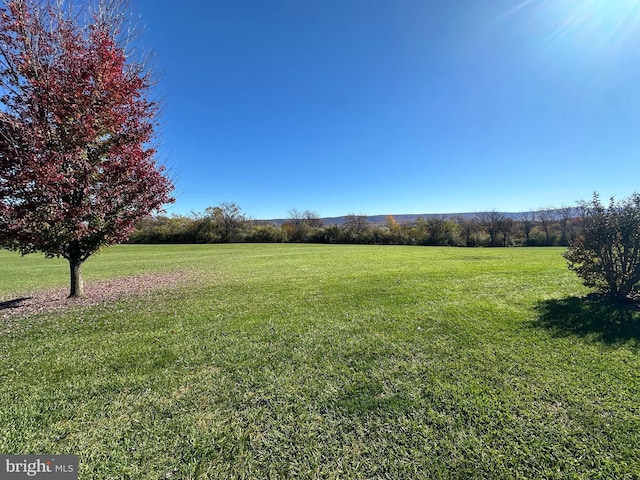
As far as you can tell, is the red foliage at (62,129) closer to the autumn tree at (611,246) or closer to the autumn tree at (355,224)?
the autumn tree at (611,246)

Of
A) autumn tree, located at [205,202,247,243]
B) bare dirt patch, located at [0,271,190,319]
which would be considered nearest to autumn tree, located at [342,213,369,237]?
autumn tree, located at [205,202,247,243]

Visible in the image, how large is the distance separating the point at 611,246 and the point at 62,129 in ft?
42.8

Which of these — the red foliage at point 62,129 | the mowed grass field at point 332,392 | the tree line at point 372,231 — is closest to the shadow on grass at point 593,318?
the mowed grass field at point 332,392

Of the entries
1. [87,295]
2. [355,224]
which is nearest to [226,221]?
[355,224]

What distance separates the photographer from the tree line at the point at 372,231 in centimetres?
4462

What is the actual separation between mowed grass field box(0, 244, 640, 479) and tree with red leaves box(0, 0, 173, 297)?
95.2 inches

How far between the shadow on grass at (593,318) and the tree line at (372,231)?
40913 millimetres

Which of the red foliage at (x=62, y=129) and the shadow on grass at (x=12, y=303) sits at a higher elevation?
the red foliage at (x=62, y=129)

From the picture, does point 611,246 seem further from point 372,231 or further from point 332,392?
point 372,231

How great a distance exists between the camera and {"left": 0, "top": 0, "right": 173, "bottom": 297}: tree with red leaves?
5.57 metres

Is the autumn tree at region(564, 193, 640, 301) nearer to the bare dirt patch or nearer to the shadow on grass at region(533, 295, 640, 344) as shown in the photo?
the shadow on grass at region(533, 295, 640, 344)

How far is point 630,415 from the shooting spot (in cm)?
270

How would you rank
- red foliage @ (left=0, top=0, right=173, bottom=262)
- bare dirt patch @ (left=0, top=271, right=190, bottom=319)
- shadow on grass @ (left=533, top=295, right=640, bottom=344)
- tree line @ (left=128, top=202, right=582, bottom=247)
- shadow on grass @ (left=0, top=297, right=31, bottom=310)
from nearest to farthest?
shadow on grass @ (left=533, top=295, right=640, bottom=344)
red foliage @ (left=0, top=0, right=173, bottom=262)
bare dirt patch @ (left=0, top=271, right=190, bottom=319)
shadow on grass @ (left=0, top=297, right=31, bottom=310)
tree line @ (left=128, top=202, right=582, bottom=247)

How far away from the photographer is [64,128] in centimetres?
582
